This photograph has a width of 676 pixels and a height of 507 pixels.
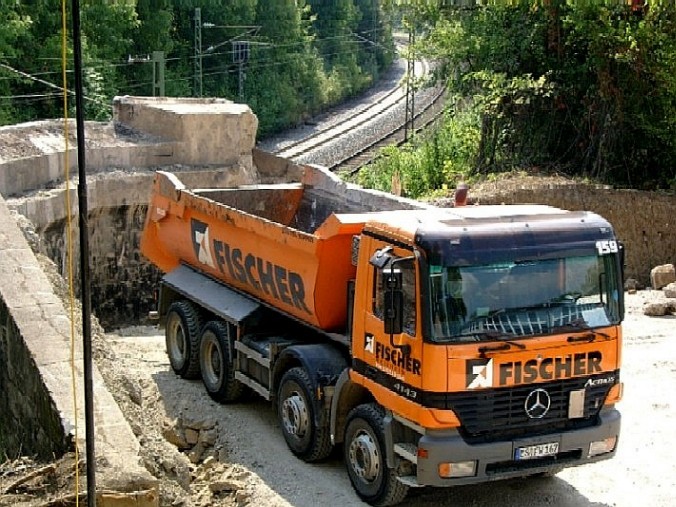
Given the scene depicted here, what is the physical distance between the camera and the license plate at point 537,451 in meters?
7.86

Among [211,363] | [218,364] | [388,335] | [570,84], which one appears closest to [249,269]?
[218,364]

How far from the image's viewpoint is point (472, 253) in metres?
7.65

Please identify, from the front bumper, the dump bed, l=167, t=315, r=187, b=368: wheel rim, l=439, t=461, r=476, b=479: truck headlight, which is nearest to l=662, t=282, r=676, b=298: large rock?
the dump bed

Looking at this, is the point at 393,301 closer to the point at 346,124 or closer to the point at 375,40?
the point at 346,124

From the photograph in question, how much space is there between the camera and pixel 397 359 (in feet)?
26.1

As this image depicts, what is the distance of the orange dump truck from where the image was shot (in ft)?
25.1

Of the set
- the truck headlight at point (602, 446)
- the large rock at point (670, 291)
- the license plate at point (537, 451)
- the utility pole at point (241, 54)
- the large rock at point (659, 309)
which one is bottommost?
Answer: the large rock at point (659, 309)

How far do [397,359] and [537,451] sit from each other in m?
1.27

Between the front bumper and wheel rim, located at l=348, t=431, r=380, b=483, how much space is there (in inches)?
26.2

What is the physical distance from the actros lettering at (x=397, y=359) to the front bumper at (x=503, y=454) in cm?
51

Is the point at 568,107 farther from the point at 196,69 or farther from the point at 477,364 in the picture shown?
the point at 196,69

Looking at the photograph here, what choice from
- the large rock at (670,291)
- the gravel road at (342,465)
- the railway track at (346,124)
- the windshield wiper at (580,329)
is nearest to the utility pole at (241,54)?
the railway track at (346,124)

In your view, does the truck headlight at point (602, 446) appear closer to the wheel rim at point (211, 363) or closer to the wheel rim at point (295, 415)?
the wheel rim at point (295, 415)

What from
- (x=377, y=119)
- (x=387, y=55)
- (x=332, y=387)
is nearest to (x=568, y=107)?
(x=332, y=387)
